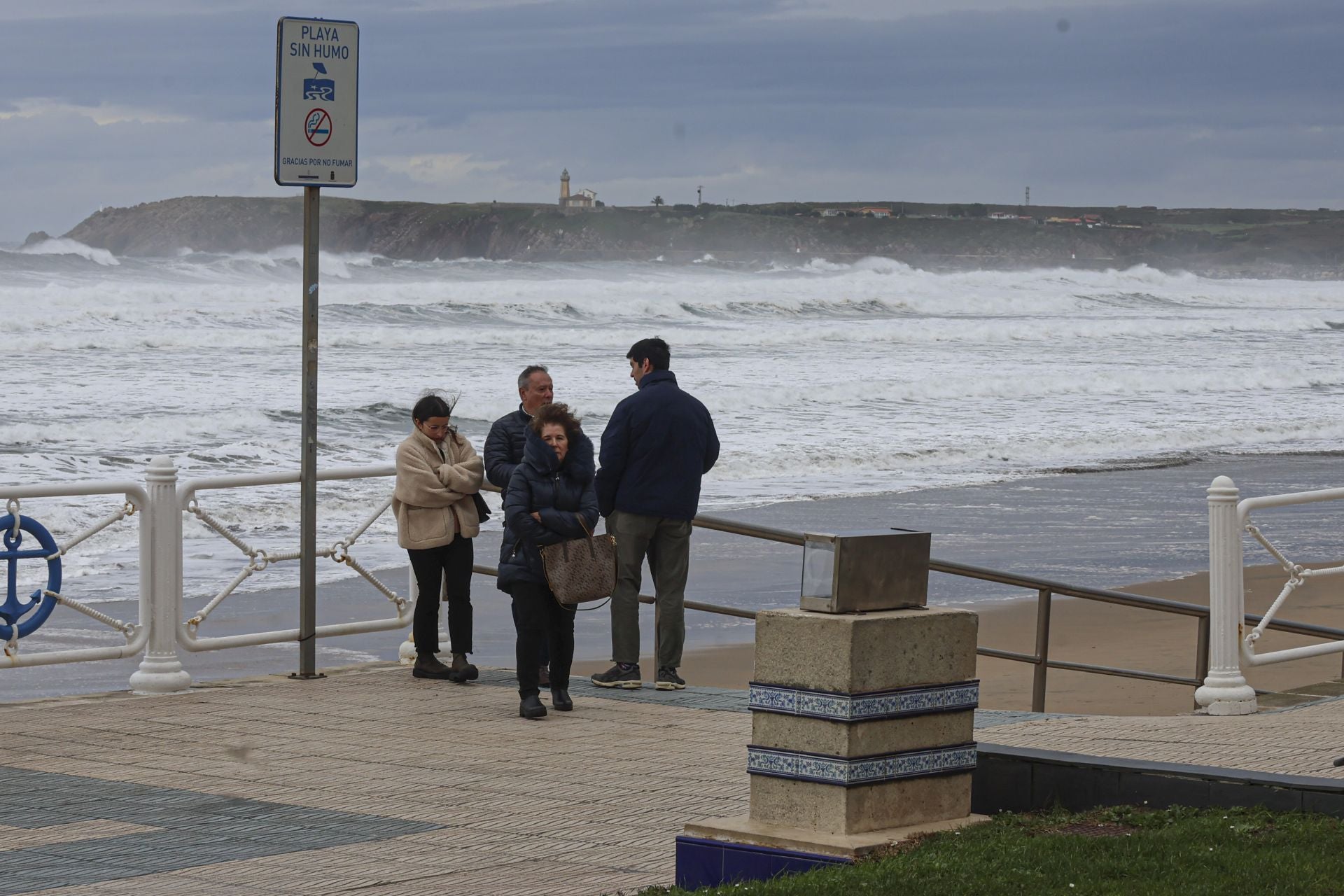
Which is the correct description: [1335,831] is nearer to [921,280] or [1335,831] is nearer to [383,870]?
[383,870]

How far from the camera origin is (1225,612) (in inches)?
391

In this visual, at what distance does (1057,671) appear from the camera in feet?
44.2

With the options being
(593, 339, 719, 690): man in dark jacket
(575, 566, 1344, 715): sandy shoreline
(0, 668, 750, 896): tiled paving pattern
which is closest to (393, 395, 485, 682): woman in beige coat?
(0, 668, 750, 896): tiled paving pattern

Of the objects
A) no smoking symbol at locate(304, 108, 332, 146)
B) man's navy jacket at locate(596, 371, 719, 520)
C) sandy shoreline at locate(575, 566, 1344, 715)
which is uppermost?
no smoking symbol at locate(304, 108, 332, 146)

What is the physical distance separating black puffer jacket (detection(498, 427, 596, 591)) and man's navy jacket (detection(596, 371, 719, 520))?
24.8 inches

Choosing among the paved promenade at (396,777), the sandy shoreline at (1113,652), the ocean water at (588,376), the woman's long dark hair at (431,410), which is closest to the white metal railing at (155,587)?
the paved promenade at (396,777)

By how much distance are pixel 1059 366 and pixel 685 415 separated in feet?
132

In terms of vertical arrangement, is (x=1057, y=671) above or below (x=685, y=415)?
below

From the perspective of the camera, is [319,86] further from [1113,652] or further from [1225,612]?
[1113,652]

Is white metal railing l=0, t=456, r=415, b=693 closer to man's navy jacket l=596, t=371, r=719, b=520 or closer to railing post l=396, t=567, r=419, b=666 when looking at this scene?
railing post l=396, t=567, r=419, b=666

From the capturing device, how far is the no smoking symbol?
1009cm

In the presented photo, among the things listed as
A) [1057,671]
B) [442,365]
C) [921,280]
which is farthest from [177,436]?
[921,280]

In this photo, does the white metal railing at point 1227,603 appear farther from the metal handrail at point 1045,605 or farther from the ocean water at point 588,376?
the ocean water at point 588,376

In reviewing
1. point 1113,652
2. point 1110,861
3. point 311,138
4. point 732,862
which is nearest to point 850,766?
point 732,862
